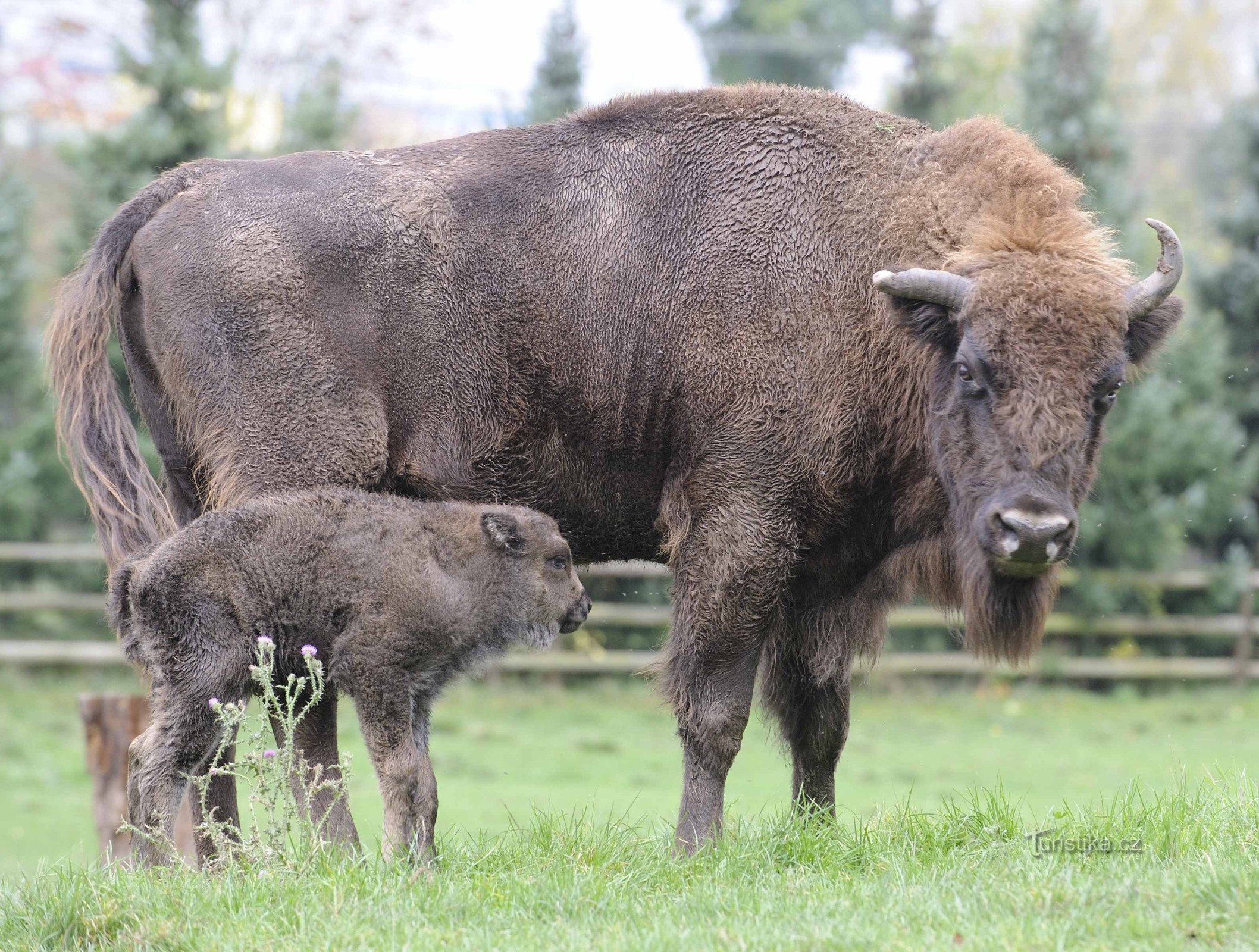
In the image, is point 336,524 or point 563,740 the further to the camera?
point 563,740

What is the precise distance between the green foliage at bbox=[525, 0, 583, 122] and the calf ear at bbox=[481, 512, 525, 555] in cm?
1144

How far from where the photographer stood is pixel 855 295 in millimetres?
5477

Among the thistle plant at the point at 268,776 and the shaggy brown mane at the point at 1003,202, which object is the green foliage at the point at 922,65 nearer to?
the shaggy brown mane at the point at 1003,202

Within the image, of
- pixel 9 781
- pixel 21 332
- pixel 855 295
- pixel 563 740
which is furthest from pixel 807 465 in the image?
pixel 21 332

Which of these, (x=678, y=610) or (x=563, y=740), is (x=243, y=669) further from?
(x=563, y=740)

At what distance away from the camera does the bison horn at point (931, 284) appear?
16.7 ft

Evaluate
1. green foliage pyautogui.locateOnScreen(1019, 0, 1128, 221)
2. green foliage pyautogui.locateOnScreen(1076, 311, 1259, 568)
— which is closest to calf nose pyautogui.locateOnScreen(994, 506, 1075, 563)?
green foliage pyautogui.locateOnScreen(1076, 311, 1259, 568)

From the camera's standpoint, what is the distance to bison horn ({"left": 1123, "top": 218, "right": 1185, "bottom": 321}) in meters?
5.15

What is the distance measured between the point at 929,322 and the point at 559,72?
11778 millimetres

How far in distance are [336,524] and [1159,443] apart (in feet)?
42.1

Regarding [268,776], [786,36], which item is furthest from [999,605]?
[786,36]

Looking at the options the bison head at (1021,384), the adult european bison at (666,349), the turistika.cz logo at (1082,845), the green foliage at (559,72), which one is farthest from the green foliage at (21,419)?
the turistika.cz logo at (1082,845)

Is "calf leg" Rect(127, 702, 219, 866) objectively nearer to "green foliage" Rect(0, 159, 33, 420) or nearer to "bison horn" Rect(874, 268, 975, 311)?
"bison horn" Rect(874, 268, 975, 311)

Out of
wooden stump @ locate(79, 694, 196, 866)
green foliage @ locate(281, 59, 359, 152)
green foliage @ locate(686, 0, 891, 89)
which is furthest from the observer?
green foliage @ locate(686, 0, 891, 89)
